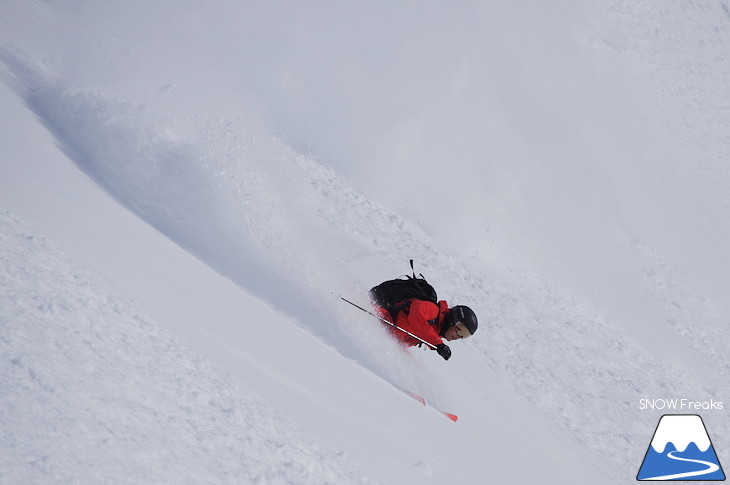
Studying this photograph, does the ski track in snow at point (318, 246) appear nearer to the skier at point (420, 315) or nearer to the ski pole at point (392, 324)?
the ski pole at point (392, 324)

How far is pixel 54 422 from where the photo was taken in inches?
116

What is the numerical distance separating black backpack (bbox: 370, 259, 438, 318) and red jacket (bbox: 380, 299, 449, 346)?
10 cm

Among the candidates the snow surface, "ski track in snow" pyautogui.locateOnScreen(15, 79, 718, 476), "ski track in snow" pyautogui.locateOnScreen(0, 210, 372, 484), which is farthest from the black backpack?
"ski track in snow" pyautogui.locateOnScreen(0, 210, 372, 484)

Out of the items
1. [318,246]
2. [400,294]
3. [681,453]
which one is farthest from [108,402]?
[681,453]

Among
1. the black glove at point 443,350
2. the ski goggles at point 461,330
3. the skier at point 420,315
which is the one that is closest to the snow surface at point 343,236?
the skier at point 420,315

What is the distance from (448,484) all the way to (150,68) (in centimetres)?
797

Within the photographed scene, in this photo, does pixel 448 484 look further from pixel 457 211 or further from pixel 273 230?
pixel 457 211

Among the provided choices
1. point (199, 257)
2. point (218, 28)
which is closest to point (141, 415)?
point (199, 257)

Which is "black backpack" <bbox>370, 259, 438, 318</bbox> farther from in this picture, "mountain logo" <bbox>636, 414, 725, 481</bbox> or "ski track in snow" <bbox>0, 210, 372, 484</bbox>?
"mountain logo" <bbox>636, 414, 725, 481</bbox>

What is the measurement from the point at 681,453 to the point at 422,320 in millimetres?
4870

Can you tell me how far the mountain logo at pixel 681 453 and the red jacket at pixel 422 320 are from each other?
3316 mm

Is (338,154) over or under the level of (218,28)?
under

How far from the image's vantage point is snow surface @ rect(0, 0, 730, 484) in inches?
145

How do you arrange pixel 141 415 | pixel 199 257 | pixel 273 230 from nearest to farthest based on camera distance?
pixel 141 415, pixel 199 257, pixel 273 230
